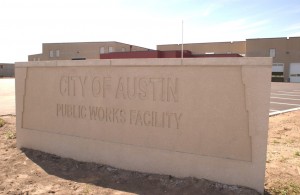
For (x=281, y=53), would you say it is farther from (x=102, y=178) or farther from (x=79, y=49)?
(x=102, y=178)

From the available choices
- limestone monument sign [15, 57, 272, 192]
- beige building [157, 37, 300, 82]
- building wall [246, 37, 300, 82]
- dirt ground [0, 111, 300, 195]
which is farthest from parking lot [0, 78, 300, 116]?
building wall [246, 37, 300, 82]

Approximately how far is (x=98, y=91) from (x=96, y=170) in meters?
1.49

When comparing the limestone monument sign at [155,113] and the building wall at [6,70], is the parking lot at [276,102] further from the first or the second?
the building wall at [6,70]

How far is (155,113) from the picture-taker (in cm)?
530

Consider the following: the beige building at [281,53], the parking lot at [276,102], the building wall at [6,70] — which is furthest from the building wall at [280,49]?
the building wall at [6,70]

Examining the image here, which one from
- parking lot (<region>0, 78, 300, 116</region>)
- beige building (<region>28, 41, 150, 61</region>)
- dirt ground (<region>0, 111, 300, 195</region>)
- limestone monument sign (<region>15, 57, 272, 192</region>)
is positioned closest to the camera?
limestone monument sign (<region>15, 57, 272, 192</region>)

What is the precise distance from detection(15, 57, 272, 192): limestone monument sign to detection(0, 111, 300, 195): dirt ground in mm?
185

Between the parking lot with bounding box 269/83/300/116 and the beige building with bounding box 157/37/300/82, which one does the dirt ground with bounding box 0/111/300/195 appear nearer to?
the parking lot with bounding box 269/83/300/116

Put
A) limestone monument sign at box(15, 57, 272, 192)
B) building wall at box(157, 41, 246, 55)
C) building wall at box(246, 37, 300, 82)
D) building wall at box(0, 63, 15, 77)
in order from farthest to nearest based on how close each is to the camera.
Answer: building wall at box(0, 63, 15, 77), building wall at box(157, 41, 246, 55), building wall at box(246, 37, 300, 82), limestone monument sign at box(15, 57, 272, 192)

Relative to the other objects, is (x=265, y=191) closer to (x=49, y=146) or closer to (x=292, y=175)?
(x=292, y=175)

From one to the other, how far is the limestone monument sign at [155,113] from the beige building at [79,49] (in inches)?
1799

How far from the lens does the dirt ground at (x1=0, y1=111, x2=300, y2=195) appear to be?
4.66 m

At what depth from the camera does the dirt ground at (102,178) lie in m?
4.66

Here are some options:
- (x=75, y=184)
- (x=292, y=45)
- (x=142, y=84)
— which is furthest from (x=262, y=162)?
(x=292, y=45)
